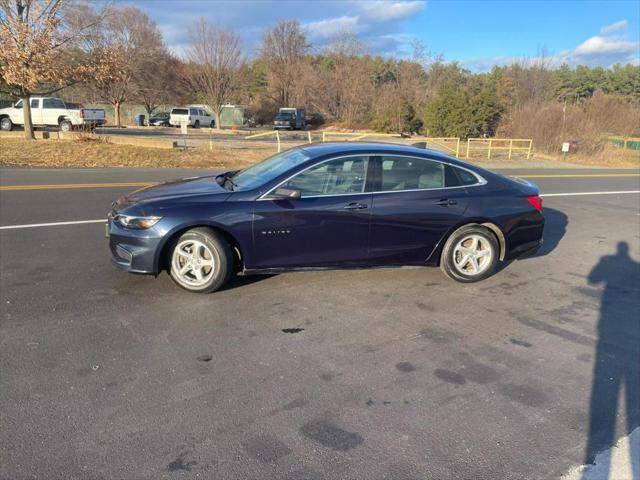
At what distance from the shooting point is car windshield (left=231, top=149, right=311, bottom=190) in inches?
200

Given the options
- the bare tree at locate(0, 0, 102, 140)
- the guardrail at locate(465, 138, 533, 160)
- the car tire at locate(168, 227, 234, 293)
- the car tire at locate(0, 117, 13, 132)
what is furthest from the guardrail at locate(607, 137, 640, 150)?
the car tire at locate(0, 117, 13, 132)

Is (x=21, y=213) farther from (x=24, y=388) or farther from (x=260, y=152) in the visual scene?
(x=260, y=152)

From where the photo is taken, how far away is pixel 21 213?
8.30 metres

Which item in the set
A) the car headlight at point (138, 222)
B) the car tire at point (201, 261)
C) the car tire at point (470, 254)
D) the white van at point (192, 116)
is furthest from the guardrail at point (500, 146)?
the white van at point (192, 116)

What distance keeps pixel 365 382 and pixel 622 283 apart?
418 centimetres

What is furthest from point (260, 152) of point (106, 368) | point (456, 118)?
point (456, 118)

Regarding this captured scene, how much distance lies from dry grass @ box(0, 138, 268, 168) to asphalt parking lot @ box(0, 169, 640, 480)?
39.3ft

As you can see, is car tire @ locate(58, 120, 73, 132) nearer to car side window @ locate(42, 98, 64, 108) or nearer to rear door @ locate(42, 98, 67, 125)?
rear door @ locate(42, 98, 67, 125)

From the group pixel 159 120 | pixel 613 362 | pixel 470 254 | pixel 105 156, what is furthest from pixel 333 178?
pixel 159 120

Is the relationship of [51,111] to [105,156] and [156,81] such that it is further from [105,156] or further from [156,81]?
[156,81]

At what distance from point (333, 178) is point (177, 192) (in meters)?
1.62

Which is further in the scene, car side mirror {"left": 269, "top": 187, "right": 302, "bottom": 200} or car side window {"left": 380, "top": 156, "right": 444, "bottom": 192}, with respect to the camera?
car side window {"left": 380, "top": 156, "right": 444, "bottom": 192}

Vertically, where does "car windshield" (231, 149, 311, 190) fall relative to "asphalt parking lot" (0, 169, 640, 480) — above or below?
above

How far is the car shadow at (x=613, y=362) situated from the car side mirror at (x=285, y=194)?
2931mm
